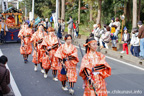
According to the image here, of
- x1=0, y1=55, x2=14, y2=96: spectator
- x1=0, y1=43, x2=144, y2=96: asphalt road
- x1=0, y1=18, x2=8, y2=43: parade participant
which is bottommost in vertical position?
x1=0, y1=43, x2=144, y2=96: asphalt road

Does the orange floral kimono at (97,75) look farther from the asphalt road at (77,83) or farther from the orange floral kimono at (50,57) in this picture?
the orange floral kimono at (50,57)

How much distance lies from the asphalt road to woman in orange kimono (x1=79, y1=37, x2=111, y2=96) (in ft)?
6.80

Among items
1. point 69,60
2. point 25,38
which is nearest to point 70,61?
Answer: point 69,60

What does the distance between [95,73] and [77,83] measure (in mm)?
3307

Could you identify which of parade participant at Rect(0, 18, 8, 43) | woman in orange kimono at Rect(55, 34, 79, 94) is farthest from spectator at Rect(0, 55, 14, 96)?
parade participant at Rect(0, 18, 8, 43)

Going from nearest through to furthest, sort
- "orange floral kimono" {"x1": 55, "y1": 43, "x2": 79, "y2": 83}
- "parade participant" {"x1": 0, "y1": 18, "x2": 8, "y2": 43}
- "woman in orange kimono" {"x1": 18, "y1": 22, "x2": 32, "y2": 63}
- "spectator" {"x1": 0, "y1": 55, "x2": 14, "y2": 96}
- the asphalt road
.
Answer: "spectator" {"x1": 0, "y1": 55, "x2": 14, "y2": 96}
"orange floral kimono" {"x1": 55, "y1": 43, "x2": 79, "y2": 83}
the asphalt road
"woman in orange kimono" {"x1": 18, "y1": 22, "x2": 32, "y2": 63}
"parade participant" {"x1": 0, "y1": 18, "x2": 8, "y2": 43}

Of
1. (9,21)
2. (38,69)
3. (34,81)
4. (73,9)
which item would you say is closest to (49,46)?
(34,81)

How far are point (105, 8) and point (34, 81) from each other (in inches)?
890

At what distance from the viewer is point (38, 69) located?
35.7 feet

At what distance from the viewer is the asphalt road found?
7614 mm

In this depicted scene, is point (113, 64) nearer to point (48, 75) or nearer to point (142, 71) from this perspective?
point (142, 71)

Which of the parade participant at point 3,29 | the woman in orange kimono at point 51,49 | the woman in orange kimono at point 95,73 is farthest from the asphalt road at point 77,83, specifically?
the parade participant at point 3,29

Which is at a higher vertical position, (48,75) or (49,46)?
(49,46)

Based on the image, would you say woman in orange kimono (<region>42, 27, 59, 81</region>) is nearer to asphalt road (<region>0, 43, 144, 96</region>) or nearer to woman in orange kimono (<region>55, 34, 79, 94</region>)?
asphalt road (<region>0, 43, 144, 96</region>)
